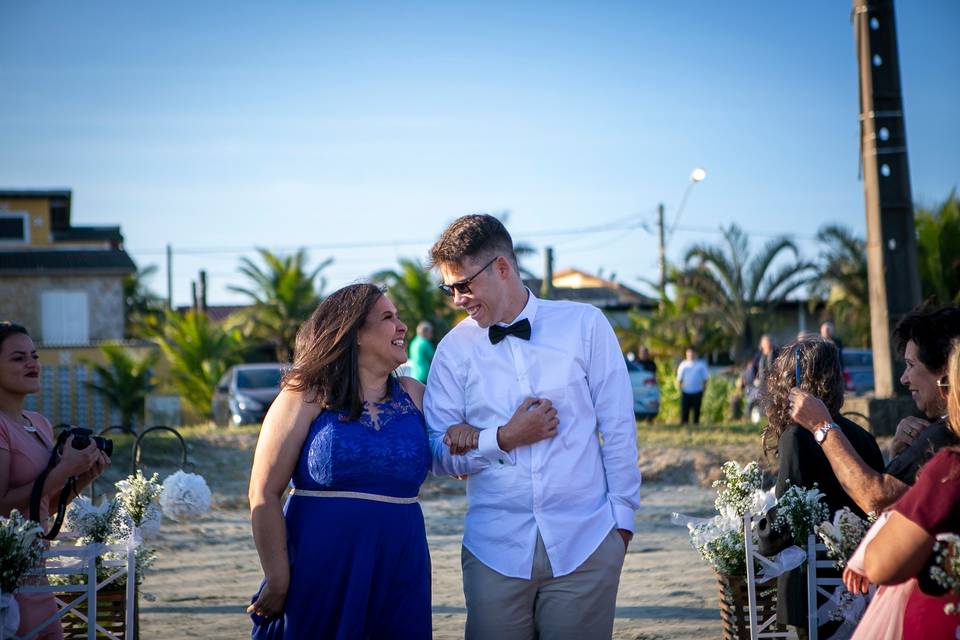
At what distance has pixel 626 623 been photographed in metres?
6.80

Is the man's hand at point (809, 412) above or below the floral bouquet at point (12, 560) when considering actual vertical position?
above

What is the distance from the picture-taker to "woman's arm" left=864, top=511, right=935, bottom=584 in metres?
2.75

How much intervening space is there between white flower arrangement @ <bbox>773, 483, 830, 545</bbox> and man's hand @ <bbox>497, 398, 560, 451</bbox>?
110cm

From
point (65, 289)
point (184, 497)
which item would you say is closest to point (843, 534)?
point (184, 497)

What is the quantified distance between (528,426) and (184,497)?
5.87ft

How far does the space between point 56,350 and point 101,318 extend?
3672 millimetres

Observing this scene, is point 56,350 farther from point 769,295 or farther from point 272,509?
point 272,509

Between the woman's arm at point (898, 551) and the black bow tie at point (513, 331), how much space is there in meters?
1.54

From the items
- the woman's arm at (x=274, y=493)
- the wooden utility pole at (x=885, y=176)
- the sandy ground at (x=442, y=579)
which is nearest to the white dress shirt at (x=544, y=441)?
the woman's arm at (x=274, y=493)

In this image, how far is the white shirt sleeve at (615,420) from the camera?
388 cm

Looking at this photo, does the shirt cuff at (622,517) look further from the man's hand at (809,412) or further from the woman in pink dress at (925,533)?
the woman in pink dress at (925,533)

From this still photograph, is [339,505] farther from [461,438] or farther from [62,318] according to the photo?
[62,318]

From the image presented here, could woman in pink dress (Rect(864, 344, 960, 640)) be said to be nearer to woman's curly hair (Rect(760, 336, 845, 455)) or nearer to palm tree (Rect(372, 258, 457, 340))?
woman's curly hair (Rect(760, 336, 845, 455))

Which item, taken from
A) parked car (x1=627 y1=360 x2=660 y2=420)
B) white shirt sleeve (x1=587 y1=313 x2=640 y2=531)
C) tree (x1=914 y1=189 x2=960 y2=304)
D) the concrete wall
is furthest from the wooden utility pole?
the concrete wall
